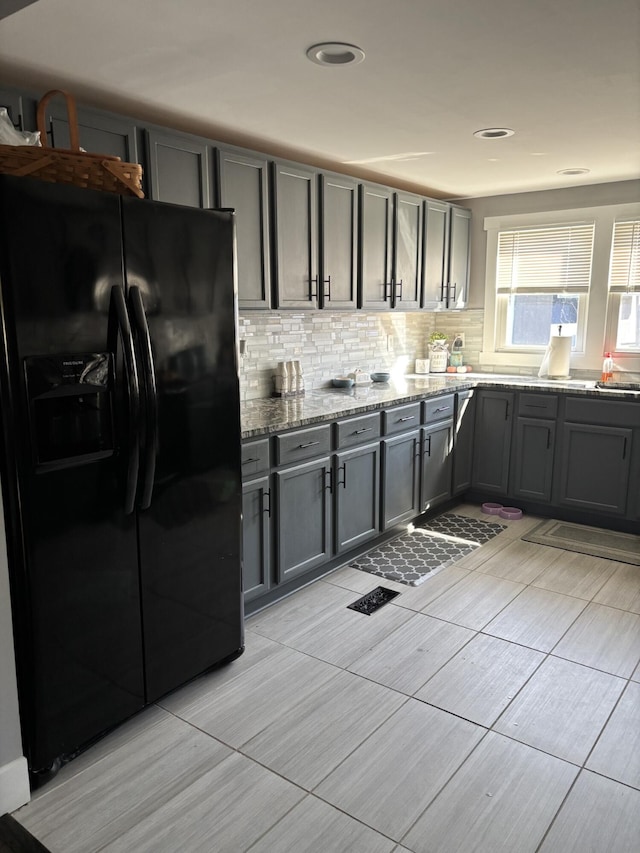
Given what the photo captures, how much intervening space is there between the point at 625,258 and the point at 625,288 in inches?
8.5

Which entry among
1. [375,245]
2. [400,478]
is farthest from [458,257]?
[400,478]

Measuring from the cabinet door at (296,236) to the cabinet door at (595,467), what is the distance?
6.63ft

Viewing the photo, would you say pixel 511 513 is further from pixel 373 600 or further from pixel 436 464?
pixel 373 600

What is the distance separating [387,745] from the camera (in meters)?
2.21

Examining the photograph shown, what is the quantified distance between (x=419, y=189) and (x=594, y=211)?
1.29 meters

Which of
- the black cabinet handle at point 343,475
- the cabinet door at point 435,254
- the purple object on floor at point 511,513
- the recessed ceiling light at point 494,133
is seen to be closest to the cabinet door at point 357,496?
the black cabinet handle at point 343,475

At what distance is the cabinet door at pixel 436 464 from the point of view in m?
4.27

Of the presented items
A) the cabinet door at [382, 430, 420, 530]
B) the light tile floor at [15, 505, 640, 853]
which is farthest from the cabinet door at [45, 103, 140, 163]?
the light tile floor at [15, 505, 640, 853]

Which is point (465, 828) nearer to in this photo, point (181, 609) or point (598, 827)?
point (598, 827)

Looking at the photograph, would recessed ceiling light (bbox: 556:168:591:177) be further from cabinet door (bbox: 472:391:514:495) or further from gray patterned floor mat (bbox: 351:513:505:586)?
gray patterned floor mat (bbox: 351:513:505:586)

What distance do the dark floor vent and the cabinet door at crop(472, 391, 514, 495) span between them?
5.51 feet

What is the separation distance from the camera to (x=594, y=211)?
4754mm

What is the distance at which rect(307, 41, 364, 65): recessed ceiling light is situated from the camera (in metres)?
2.15

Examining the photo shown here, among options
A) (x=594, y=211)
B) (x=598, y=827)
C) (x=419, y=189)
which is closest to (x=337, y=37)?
(x=598, y=827)
